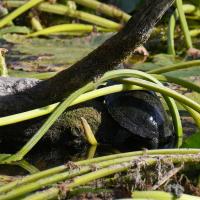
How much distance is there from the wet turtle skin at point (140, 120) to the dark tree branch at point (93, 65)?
1.12 feet

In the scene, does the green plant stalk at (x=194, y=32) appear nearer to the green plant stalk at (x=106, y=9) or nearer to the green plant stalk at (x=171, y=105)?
the green plant stalk at (x=106, y=9)

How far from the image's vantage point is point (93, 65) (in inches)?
75.9

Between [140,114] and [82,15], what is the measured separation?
188cm

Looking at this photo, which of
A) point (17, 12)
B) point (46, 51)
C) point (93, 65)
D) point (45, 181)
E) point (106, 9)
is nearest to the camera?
point (45, 181)

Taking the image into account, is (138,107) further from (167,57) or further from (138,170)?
(167,57)

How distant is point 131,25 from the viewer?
1.77 metres

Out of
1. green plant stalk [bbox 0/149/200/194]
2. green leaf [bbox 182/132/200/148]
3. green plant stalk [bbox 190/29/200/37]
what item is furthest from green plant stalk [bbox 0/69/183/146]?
green plant stalk [bbox 190/29/200/37]

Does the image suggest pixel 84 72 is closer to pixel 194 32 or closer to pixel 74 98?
pixel 74 98

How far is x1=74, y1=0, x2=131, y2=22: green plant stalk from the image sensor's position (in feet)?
13.5

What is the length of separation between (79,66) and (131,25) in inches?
9.9

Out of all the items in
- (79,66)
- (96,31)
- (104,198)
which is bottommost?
(104,198)

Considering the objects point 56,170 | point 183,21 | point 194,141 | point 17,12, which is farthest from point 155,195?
point 17,12

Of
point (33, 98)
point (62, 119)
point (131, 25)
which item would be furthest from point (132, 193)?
point (62, 119)

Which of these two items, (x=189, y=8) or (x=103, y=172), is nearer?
(x=103, y=172)
